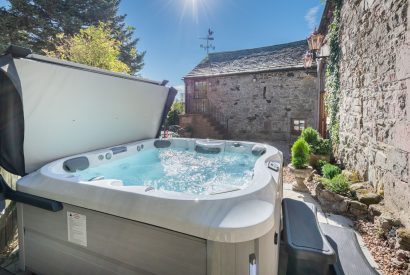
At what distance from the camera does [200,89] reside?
11008 mm

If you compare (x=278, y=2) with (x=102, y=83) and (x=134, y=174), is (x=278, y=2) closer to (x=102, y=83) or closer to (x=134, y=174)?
(x=102, y=83)

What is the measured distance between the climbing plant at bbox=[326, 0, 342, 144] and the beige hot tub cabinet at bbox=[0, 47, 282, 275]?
276 centimetres

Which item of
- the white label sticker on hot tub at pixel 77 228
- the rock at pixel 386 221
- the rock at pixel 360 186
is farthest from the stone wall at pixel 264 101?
the white label sticker on hot tub at pixel 77 228

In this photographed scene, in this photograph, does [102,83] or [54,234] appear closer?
[54,234]

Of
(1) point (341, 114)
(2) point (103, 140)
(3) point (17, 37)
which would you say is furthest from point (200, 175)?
(3) point (17, 37)

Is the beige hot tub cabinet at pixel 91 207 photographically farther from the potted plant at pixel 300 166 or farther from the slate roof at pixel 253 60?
the slate roof at pixel 253 60

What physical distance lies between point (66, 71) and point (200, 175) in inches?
79.2

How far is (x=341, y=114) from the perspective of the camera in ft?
14.1

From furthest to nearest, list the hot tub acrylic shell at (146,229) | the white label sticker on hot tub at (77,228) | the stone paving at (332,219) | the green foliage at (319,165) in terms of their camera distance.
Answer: the green foliage at (319,165), the stone paving at (332,219), the white label sticker on hot tub at (77,228), the hot tub acrylic shell at (146,229)

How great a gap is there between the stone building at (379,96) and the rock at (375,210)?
0.33 ft

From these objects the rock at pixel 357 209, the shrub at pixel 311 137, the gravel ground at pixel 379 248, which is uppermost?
the shrub at pixel 311 137

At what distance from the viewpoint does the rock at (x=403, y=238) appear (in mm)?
1903

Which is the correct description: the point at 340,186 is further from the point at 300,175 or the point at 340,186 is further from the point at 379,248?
the point at 379,248

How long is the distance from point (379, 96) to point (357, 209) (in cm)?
143
